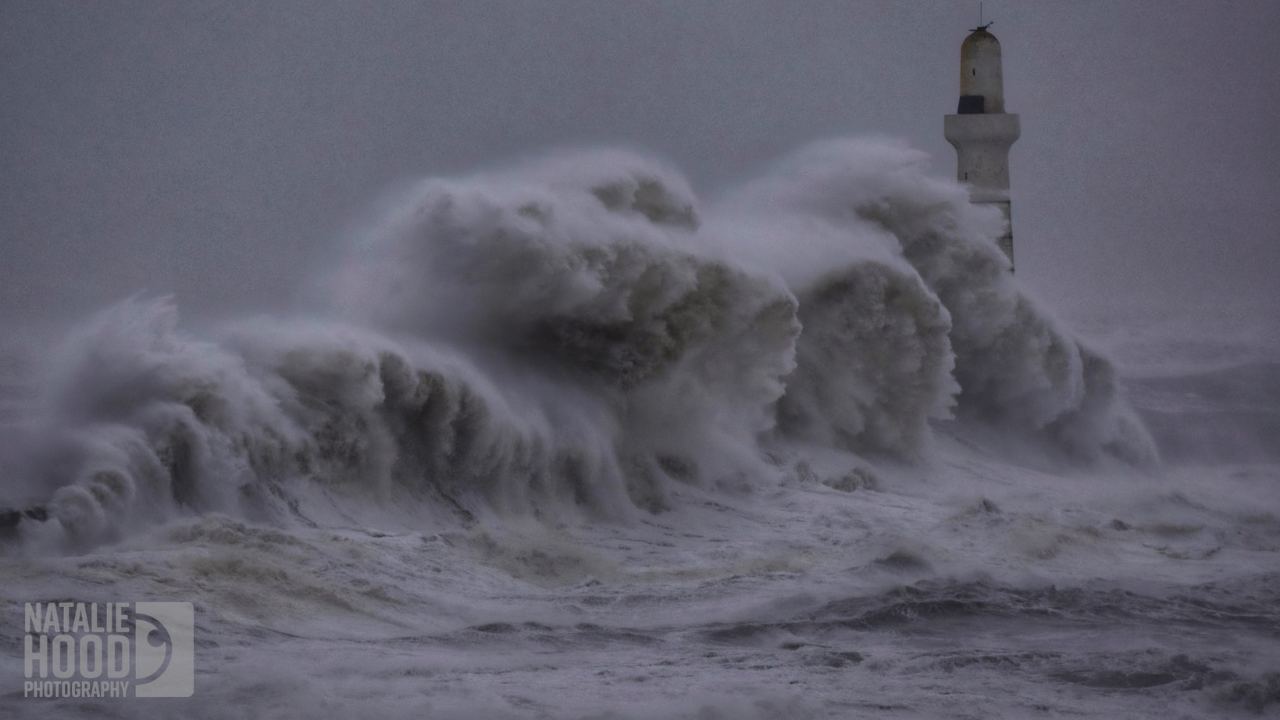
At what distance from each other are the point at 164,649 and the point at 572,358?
7783 millimetres

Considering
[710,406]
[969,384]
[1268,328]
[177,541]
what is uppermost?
[1268,328]

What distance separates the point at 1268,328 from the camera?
3809cm

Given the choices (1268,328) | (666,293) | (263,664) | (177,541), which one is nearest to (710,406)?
(666,293)

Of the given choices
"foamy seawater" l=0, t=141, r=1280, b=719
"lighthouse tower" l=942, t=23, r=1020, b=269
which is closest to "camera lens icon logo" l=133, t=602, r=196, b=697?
"foamy seawater" l=0, t=141, r=1280, b=719

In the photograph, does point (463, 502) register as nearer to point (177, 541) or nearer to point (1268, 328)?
point (177, 541)

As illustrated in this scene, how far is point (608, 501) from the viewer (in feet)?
50.4

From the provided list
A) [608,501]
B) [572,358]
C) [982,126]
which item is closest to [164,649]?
[608,501]

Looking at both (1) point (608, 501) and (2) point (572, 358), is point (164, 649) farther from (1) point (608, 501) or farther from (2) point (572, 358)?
(2) point (572, 358)

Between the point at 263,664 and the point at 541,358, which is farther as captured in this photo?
the point at 541,358

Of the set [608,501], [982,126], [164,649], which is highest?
[982,126]

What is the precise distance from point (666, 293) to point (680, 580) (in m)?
4.90

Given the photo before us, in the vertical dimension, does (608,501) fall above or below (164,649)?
above

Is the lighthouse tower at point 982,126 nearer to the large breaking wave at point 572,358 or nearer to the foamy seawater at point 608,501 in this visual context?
the large breaking wave at point 572,358

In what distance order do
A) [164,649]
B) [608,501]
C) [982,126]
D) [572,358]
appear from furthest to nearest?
[982,126] < [572,358] < [608,501] < [164,649]
